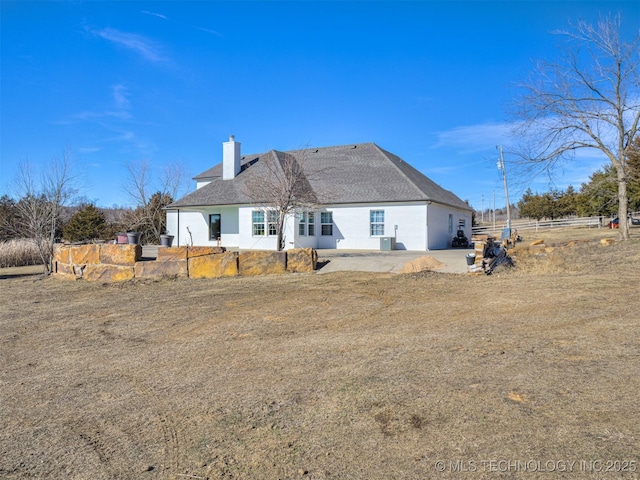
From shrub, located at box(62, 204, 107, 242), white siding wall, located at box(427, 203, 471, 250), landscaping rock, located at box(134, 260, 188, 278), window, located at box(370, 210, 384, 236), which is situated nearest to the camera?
landscaping rock, located at box(134, 260, 188, 278)

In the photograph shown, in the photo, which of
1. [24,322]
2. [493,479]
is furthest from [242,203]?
[493,479]

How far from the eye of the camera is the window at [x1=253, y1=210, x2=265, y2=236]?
874 inches

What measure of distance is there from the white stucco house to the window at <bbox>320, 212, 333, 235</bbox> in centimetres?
5

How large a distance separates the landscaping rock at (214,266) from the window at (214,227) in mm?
14019

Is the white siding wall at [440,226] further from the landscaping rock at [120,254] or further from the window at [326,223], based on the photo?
the landscaping rock at [120,254]

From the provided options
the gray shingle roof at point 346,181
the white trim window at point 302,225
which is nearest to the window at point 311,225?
the white trim window at point 302,225

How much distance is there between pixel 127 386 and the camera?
408 cm

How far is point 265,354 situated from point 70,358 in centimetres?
224

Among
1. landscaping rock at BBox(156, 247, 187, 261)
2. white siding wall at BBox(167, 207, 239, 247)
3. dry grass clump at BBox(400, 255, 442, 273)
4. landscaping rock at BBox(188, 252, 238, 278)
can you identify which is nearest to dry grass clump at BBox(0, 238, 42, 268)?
white siding wall at BBox(167, 207, 239, 247)

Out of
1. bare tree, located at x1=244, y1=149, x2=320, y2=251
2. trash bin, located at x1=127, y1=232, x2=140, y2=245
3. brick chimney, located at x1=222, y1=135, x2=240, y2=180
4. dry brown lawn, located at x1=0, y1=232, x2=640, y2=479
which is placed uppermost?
brick chimney, located at x1=222, y1=135, x2=240, y2=180

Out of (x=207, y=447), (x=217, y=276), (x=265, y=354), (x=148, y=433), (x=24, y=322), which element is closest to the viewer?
(x=207, y=447)

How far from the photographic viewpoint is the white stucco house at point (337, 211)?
21406mm

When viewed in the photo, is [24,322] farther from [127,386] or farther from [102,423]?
[102,423]

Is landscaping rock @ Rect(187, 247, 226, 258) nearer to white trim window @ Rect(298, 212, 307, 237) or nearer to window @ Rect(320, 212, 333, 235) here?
white trim window @ Rect(298, 212, 307, 237)
